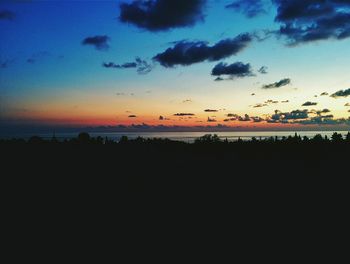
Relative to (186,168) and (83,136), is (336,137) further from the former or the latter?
(83,136)

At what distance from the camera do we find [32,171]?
33.2m

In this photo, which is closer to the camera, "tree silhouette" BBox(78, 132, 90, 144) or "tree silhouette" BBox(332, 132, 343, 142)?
"tree silhouette" BBox(332, 132, 343, 142)

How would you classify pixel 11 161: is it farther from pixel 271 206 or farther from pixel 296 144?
pixel 296 144

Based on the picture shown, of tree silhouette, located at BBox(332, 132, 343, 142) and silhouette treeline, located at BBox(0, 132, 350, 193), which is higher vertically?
tree silhouette, located at BBox(332, 132, 343, 142)

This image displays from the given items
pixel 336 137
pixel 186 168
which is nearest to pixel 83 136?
pixel 186 168

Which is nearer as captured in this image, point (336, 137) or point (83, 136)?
point (336, 137)

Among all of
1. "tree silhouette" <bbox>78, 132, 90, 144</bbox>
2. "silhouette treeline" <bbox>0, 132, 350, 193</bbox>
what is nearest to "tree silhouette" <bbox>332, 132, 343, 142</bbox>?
"silhouette treeline" <bbox>0, 132, 350, 193</bbox>

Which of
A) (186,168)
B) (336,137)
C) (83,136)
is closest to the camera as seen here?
(186,168)

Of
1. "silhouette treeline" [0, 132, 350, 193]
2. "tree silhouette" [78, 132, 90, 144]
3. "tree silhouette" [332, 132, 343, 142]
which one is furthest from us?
"tree silhouette" [78, 132, 90, 144]

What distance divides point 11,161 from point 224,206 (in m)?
27.0

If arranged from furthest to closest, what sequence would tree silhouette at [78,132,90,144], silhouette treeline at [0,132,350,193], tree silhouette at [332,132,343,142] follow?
tree silhouette at [78,132,90,144] → tree silhouette at [332,132,343,142] → silhouette treeline at [0,132,350,193]

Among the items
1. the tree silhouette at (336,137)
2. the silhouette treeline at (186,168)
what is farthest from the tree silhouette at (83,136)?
the tree silhouette at (336,137)

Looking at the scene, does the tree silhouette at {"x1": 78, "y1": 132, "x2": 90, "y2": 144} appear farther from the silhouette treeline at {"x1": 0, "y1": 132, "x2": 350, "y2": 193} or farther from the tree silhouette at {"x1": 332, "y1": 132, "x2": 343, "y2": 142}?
the tree silhouette at {"x1": 332, "y1": 132, "x2": 343, "y2": 142}

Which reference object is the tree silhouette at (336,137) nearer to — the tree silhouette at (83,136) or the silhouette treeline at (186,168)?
the silhouette treeline at (186,168)
